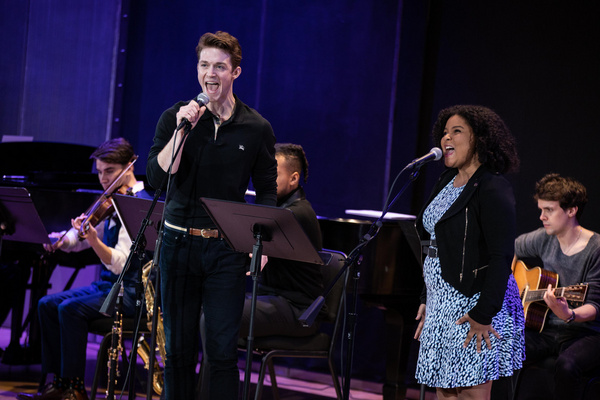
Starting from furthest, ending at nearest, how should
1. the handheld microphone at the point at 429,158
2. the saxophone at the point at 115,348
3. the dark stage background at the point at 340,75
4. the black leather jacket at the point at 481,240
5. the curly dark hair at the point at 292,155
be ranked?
1. the dark stage background at the point at 340,75
2. the curly dark hair at the point at 292,155
3. the saxophone at the point at 115,348
4. the handheld microphone at the point at 429,158
5. the black leather jacket at the point at 481,240

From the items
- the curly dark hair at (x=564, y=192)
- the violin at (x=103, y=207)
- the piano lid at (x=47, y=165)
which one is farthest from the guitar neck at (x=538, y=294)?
the piano lid at (x=47, y=165)

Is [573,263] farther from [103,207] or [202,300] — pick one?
[103,207]

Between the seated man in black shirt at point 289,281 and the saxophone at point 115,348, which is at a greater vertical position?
the seated man in black shirt at point 289,281

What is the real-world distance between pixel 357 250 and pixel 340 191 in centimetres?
286

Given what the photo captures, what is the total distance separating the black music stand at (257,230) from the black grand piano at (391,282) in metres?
1.58

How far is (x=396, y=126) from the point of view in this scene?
18.9 feet

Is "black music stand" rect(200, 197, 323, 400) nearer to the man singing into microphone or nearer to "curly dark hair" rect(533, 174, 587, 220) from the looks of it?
the man singing into microphone

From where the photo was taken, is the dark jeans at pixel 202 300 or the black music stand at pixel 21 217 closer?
the dark jeans at pixel 202 300

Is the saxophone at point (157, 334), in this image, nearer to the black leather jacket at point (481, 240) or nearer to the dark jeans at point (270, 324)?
the dark jeans at point (270, 324)

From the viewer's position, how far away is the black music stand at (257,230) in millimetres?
2949

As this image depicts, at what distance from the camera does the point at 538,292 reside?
14.8ft

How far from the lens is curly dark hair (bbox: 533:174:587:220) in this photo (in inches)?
179

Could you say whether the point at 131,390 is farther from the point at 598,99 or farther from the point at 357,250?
the point at 598,99

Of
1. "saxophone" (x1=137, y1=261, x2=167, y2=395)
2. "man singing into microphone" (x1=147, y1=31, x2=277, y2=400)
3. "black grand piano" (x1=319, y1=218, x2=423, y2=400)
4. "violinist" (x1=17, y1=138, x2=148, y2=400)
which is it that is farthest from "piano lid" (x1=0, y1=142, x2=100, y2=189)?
"man singing into microphone" (x1=147, y1=31, x2=277, y2=400)
